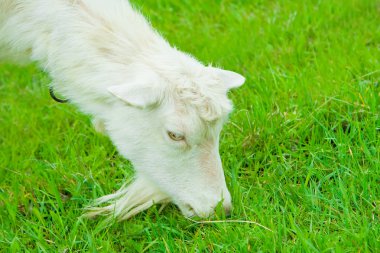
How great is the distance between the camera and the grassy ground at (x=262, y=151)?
4496 mm

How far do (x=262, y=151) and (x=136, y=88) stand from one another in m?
1.46

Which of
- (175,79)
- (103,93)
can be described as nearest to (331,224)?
(175,79)

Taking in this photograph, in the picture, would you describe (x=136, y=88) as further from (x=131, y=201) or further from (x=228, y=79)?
(x=131, y=201)

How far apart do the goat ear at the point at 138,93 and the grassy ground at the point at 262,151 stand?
85cm

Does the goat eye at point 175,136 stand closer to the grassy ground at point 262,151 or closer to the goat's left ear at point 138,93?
the goat's left ear at point 138,93

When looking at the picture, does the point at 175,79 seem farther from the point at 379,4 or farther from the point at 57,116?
the point at 379,4

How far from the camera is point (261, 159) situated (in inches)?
213

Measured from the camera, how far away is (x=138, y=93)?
4273 mm

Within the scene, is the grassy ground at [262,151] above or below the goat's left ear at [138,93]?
below

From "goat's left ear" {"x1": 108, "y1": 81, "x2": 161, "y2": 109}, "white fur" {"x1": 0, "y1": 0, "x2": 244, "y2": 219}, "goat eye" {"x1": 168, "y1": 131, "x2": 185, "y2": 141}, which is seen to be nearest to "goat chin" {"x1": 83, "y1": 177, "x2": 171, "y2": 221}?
"white fur" {"x1": 0, "y1": 0, "x2": 244, "y2": 219}

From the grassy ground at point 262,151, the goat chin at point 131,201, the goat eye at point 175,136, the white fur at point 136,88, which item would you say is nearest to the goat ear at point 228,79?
the white fur at point 136,88

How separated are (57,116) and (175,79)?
2393 mm

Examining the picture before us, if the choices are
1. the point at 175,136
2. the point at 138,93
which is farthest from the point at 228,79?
the point at 138,93

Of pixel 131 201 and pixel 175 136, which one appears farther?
pixel 131 201
